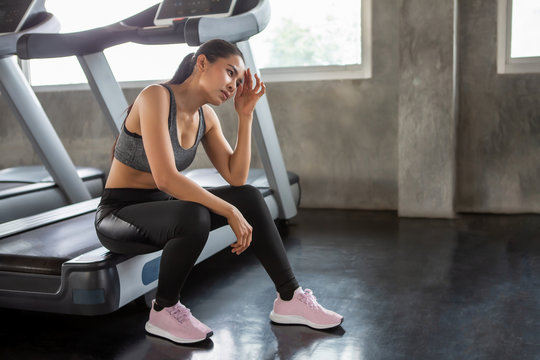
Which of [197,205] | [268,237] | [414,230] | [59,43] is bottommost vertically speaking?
[414,230]

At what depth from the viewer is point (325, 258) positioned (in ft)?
9.29

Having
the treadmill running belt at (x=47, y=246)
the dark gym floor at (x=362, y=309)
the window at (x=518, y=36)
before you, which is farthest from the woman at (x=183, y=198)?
the window at (x=518, y=36)

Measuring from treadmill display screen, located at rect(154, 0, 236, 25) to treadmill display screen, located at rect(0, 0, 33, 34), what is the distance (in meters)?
0.92

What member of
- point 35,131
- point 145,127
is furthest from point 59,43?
point 145,127

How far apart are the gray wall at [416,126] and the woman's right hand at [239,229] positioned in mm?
2132

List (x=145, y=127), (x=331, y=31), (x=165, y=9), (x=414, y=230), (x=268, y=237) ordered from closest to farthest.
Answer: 1. (x=145, y=127)
2. (x=268, y=237)
3. (x=165, y=9)
4. (x=414, y=230)
5. (x=331, y=31)

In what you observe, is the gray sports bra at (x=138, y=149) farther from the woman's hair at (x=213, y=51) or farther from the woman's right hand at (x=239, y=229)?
the woman's right hand at (x=239, y=229)

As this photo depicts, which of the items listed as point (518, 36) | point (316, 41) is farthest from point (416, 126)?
point (316, 41)

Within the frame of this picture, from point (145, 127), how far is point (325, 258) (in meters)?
1.38

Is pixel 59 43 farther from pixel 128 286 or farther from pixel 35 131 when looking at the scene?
pixel 128 286

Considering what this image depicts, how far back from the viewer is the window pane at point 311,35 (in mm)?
3996

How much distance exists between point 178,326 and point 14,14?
7.19 feet

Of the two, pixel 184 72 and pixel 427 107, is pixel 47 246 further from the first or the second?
pixel 427 107

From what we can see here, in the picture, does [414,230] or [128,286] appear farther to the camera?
[414,230]
